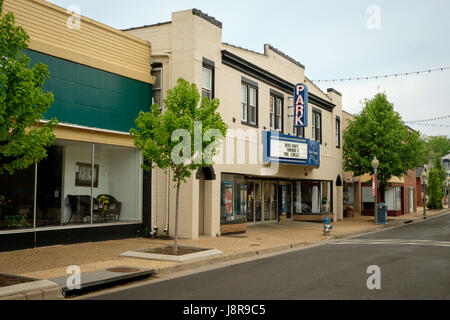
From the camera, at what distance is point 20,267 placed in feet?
32.3

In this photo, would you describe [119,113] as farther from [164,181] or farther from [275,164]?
[275,164]

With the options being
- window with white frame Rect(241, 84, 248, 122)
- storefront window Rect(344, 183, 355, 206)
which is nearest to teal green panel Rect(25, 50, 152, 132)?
window with white frame Rect(241, 84, 248, 122)

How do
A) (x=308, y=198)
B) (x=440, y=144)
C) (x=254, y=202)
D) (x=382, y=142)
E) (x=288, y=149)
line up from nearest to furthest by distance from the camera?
(x=288, y=149) < (x=254, y=202) < (x=308, y=198) < (x=382, y=142) < (x=440, y=144)

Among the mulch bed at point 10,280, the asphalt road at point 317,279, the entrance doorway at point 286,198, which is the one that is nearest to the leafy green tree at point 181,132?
the asphalt road at point 317,279

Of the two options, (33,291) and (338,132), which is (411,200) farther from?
(33,291)

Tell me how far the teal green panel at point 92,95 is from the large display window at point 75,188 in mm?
885

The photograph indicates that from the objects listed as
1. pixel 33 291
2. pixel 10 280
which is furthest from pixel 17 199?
pixel 33 291

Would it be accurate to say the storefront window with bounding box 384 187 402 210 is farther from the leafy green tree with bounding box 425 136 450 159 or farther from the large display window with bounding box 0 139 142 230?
the leafy green tree with bounding box 425 136 450 159

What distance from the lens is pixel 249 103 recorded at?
19.6 metres

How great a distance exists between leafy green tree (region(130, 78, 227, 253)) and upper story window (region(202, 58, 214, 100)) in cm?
472

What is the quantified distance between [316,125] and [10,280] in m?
20.6

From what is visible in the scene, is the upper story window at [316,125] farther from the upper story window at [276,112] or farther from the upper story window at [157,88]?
the upper story window at [157,88]

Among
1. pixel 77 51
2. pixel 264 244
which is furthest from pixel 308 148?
pixel 77 51
